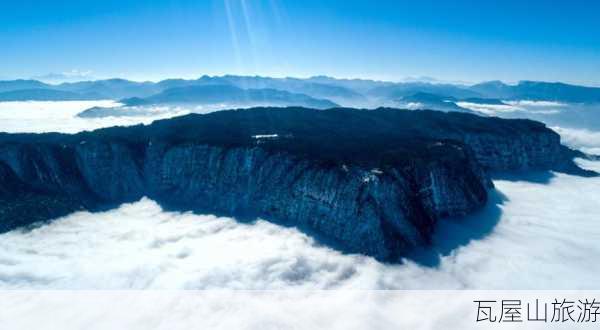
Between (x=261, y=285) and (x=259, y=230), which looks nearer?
(x=261, y=285)

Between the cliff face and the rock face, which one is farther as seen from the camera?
the rock face

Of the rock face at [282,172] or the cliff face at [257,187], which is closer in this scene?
the cliff face at [257,187]

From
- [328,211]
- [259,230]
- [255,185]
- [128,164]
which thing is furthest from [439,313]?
[128,164]

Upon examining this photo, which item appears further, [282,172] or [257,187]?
[257,187]

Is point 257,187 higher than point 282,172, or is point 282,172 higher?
point 282,172

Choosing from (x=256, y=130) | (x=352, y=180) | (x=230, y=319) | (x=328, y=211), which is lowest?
(x=230, y=319)

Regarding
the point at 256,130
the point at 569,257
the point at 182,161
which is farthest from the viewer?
the point at 256,130

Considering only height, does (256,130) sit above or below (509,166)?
above

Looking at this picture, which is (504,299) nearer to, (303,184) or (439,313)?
(439,313)
